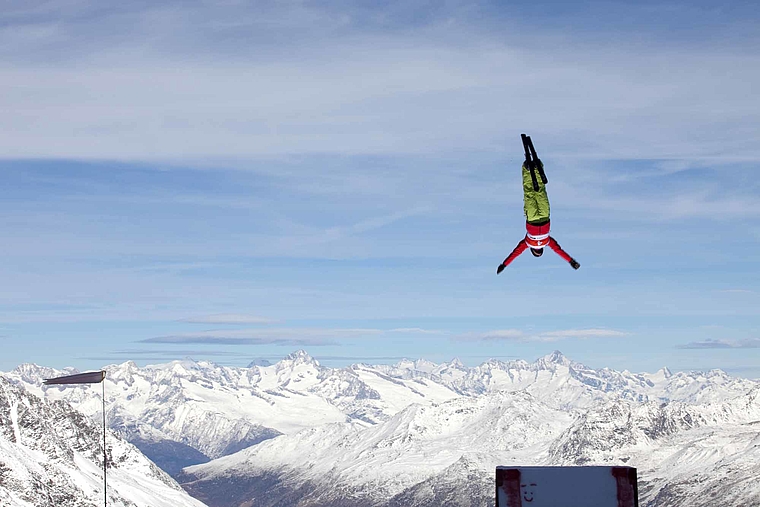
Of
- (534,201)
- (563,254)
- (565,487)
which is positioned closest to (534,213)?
(534,201)

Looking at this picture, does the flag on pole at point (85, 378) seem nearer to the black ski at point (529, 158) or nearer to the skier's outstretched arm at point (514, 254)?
the skier's outstretched arm at point (514, 254)

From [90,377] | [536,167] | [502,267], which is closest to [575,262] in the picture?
[502,267]

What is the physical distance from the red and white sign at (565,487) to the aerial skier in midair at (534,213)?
34.5 feet

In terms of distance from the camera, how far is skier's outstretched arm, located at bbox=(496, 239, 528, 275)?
140 feet

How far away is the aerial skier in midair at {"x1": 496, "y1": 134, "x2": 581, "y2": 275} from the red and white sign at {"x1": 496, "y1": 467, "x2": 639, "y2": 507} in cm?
1051

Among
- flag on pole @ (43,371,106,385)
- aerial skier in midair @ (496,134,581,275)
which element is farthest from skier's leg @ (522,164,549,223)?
flag on pole @ (43,371,106,385)

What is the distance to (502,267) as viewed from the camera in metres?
43.9

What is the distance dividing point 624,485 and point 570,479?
1.76 m

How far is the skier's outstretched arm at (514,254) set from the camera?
42.7 metres

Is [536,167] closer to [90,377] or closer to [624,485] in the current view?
[624,485]

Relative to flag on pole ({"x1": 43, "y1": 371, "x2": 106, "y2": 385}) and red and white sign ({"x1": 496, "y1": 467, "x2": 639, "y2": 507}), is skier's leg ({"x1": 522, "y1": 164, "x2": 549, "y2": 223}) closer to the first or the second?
red and white sign ({"x1": 496, "y1": 467, "x2": 639, "y2": 507})

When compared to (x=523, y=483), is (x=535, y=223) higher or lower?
higher

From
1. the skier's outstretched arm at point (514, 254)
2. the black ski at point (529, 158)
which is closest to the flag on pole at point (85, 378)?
the skier's outstretched arm at point (514, 254)

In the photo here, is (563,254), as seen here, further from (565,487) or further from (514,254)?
(565,487)
